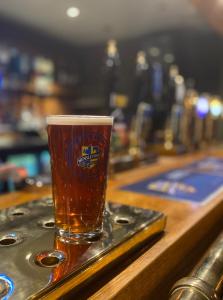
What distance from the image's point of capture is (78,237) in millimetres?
478

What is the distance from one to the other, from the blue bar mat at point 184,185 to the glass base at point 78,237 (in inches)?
16.2

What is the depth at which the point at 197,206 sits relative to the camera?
2.55 feet

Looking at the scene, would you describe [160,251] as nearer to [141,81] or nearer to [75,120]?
[75,120]

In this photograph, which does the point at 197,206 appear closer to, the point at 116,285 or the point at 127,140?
the point at 116,285

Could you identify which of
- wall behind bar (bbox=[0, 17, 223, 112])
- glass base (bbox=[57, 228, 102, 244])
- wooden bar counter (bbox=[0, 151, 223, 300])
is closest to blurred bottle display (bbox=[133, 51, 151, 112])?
wall behind bar (bbox=[0, 17, 223, 112])

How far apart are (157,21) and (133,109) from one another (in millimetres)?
643

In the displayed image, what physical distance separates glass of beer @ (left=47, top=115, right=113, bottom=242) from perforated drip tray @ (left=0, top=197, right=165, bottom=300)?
29 mm

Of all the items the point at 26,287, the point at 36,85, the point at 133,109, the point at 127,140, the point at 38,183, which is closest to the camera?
the point at 26,287

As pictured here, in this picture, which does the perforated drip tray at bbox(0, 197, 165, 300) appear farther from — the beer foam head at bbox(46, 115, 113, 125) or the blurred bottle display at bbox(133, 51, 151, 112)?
the blurred bottle display at bbox(133, 51, 151, 112)

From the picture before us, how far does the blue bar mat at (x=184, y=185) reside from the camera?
34.8 inches

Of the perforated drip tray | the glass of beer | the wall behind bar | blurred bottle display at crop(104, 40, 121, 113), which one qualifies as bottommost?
the perforated drip tray

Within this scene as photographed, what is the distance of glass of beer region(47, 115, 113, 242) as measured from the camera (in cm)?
46

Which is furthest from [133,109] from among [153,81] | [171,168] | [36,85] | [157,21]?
[36,85]

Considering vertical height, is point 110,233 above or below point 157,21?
below
